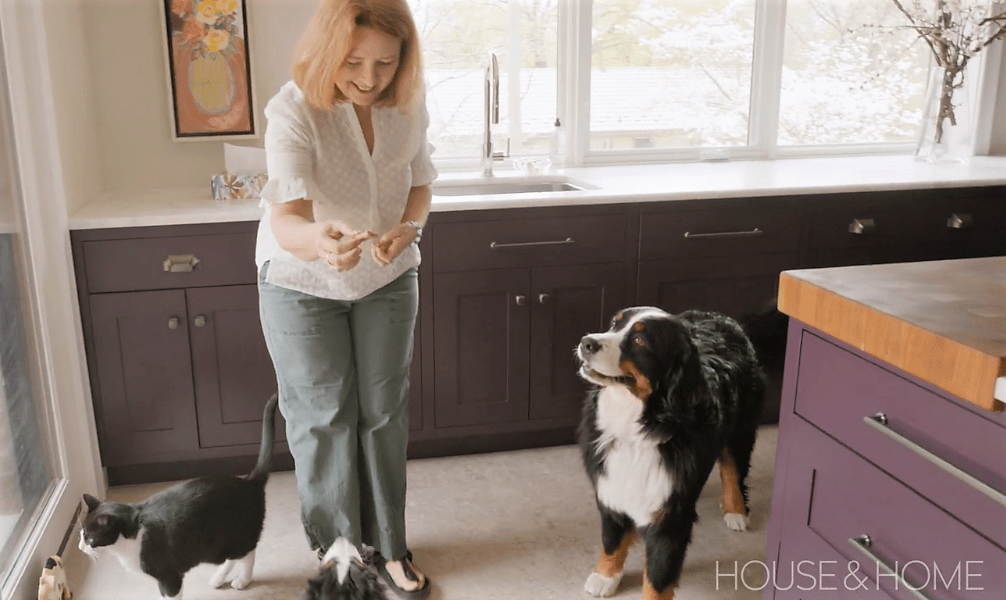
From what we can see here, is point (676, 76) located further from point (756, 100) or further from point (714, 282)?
point (714, 282)

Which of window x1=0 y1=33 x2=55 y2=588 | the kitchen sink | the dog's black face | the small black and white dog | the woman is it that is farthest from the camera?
the kitchen sink

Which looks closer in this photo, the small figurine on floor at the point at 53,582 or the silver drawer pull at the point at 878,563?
the silver drawer pull at the point at 878,563

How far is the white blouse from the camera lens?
170cm

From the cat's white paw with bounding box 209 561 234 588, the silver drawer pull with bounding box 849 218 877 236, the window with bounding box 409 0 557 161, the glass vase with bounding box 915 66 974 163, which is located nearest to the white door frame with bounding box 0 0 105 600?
the cat's white paw with bounding box 209 561 234 588

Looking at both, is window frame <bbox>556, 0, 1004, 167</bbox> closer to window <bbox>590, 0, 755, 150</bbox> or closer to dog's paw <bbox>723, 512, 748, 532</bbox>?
window <bbox>590, 0, 755, 150</bbox>

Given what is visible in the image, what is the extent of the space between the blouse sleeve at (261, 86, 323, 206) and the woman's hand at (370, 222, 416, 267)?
0.61ft

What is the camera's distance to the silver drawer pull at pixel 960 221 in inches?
113

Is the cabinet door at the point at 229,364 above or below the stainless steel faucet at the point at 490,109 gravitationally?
below

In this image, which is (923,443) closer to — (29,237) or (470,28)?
(29,237)

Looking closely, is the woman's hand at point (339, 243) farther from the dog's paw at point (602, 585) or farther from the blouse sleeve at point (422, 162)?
the dog's paw at point (602, 585)

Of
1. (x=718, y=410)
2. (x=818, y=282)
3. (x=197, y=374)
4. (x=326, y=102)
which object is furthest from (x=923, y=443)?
(x=197, y=374)

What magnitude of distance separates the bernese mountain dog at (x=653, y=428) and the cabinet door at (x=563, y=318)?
66 centimetres

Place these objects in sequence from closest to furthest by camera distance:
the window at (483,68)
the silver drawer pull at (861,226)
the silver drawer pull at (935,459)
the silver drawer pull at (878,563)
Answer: the silver drawer pull at (935,459)
the silver drawer pull at (878,563)
the silver drawer pull at (861,226)
the window at (483,68)

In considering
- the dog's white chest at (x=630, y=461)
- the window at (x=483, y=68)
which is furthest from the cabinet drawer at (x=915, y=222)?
the dog's white chest at (x=630, y=461)
